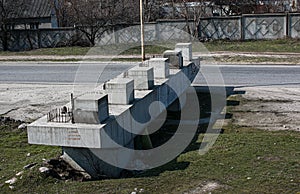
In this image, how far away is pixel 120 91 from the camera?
1097 cm

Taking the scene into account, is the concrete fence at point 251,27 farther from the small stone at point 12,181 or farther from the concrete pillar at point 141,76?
the small stone at point 12,181

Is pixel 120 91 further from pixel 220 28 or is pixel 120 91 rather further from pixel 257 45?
pixel 220 28

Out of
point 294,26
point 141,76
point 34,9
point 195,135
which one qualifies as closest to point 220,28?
point 294,26

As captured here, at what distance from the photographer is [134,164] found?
11164mm

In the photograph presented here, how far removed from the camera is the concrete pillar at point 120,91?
431 inches

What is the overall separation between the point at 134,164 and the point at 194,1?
2769 cm

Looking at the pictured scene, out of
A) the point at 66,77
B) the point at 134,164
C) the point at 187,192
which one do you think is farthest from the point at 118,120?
the point at 66,77

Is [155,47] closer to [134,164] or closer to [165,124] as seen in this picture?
[165,124]

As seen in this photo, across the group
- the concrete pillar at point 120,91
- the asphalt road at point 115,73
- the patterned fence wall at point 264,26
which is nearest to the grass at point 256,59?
the asphalt road at point 115,73

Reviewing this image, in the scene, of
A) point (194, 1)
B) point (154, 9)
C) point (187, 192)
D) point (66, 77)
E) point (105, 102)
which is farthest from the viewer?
point (154, 9)

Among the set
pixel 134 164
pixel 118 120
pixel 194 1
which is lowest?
pixel 134 164

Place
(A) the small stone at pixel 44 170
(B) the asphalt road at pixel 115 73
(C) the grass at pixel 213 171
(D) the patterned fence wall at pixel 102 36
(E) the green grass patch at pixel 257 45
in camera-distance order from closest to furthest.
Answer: (C) the grass at pixel 213 171 → (A) the small stone at pixel 44 170 → (B) the asphalt road at pixel 115 73 → (E) the green grass patch at pixel 257 45 → (D) the patterned fence wall at pixel 102 36

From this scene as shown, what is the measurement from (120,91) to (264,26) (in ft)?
83.8

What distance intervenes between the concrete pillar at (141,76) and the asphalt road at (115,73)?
28.9 feet
